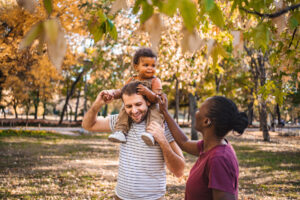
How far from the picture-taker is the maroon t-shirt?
165cm

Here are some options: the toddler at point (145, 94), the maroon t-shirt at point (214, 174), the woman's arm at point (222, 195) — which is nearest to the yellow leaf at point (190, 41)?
the maroon t-shirt at point (214, 174)

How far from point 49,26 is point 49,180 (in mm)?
6917

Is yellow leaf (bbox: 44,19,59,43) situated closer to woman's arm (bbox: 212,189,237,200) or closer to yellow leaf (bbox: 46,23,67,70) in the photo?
yellow leaf (bbox: 46,23,67,70)

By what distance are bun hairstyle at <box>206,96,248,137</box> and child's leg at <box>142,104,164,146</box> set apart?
1.80ft

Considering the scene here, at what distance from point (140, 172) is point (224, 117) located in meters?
0.89

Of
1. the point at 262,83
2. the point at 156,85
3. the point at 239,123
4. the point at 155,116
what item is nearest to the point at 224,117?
the point at 239,123

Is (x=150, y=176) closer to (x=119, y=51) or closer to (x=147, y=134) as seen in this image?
(x=147, y=134)

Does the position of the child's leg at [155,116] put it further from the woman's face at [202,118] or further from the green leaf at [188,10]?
the green leaf at [188,10]

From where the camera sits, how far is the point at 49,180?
23.3 ft

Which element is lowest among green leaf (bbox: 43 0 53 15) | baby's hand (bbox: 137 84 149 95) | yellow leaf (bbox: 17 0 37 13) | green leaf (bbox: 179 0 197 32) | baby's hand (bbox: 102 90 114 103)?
baby's hand (bbox: 102 90 114 103)

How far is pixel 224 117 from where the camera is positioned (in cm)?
193

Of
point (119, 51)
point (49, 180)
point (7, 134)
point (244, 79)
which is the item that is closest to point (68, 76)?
point (7, 134)

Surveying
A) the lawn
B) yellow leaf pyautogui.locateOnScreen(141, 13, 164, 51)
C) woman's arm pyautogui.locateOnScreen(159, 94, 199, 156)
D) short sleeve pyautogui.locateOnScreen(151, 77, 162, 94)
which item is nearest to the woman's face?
woman's arm pyautogui.locateOnScreen(159, 94, 199, 156)

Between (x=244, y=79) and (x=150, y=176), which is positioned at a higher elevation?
(x=244, y=79)
